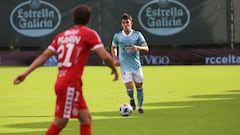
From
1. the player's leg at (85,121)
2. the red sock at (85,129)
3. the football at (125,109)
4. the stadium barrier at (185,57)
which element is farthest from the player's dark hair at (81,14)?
the stadium barrier at (185,57)

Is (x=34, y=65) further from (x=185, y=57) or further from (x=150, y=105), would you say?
(x=185, y=57)

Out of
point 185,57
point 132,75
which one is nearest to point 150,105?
point 132,75

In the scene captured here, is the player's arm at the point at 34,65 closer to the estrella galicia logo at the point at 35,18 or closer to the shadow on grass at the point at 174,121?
the shadow on grass at the point at 174,121

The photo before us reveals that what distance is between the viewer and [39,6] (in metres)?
33.3

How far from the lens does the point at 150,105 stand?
15.5 metres

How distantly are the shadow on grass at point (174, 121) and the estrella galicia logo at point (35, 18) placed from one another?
18.0m

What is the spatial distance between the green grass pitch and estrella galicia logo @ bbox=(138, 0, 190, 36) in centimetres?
596

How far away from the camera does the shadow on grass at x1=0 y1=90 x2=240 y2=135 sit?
Answer: 37.2 ft

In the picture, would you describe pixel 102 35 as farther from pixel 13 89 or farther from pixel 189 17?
pixel 13 89

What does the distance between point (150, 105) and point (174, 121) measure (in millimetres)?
2942

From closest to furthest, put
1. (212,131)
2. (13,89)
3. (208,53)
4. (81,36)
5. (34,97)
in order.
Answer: (81,36) → (212,131) → (34,97) → (13,89) → (208,53)

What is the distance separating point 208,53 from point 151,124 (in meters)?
19.8

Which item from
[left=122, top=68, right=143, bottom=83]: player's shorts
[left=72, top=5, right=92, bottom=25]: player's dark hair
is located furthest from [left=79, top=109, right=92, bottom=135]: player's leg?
[left=122, top=68, right=143, bottom=83]: player's shorts

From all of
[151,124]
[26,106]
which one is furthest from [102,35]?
[151,124]
